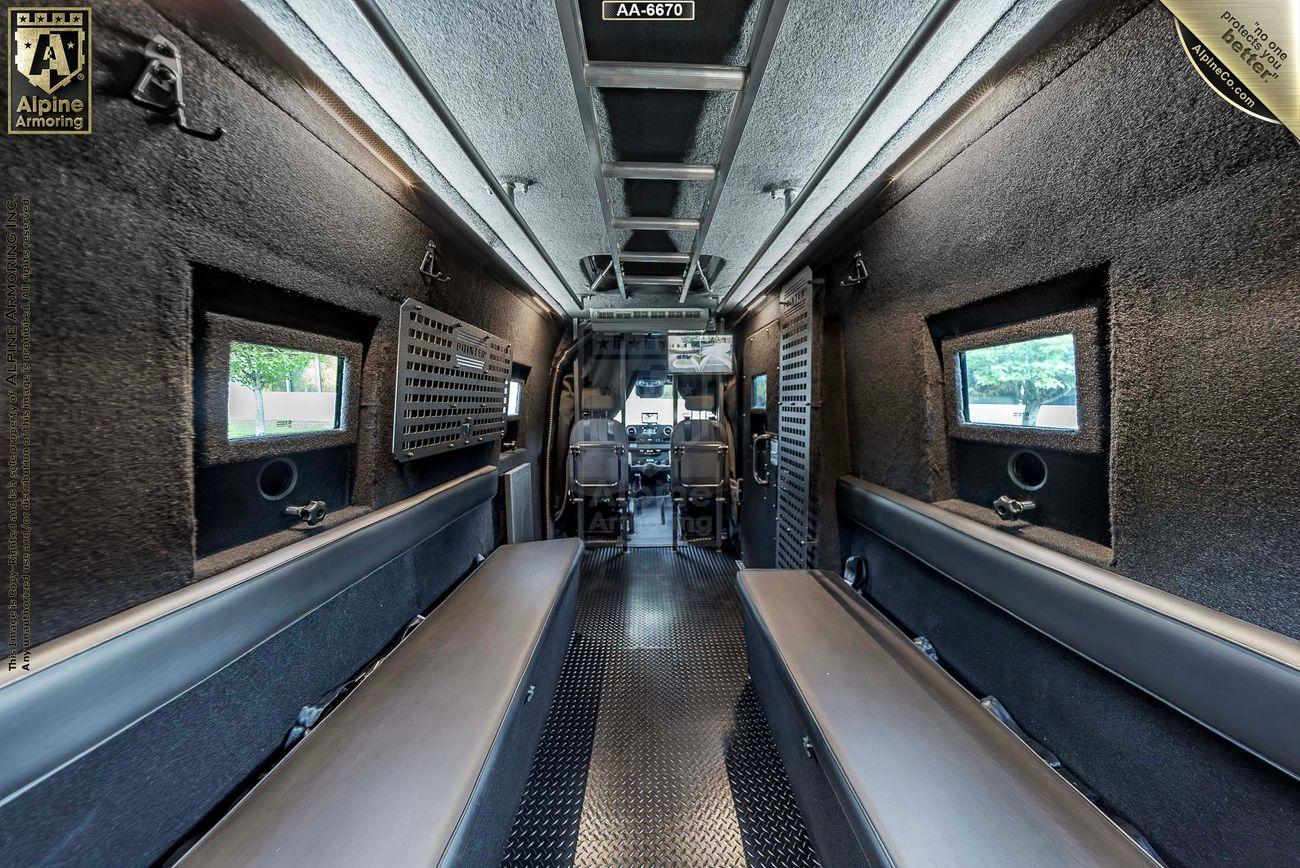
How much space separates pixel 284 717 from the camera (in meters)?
1.33

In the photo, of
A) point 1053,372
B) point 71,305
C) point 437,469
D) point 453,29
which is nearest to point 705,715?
point 437,469

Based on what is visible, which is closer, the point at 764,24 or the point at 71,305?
the point at 71,305

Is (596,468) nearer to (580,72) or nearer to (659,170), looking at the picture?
(659,170)

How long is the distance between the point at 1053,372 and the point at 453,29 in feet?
7.58

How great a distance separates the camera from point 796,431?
2.83 m

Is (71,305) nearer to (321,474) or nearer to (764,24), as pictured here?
(321,474)

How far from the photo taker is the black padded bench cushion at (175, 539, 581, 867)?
0.91 metres

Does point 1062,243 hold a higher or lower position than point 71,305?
higher

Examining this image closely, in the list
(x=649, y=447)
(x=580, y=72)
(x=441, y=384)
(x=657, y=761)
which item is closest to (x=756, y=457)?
(x=649, y=447)

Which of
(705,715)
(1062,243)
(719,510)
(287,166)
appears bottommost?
(705,715)

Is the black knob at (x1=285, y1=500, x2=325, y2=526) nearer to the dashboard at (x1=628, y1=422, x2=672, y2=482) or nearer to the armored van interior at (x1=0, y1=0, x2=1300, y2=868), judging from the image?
the armored van interior at (x1=0, y1=0, x2=1300, y2=868)

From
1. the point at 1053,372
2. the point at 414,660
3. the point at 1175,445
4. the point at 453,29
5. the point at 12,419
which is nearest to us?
the point at 12,419

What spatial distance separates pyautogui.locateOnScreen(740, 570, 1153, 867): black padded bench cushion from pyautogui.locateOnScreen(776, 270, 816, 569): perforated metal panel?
3.29ft

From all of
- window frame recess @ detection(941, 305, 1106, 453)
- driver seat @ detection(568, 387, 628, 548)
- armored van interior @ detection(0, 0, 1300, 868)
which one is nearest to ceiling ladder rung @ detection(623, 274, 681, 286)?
armored van interior @ detection(0, 0, 1300, 868)
